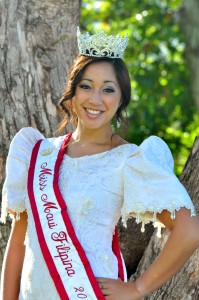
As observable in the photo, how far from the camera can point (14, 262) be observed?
3793 mm

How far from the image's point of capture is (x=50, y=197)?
142 inches

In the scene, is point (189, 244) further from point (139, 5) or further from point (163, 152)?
point (139, 5)

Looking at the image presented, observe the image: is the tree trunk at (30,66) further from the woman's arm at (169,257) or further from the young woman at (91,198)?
the woman's arm at (169,257)

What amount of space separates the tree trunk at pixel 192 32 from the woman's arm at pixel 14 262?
7021mm


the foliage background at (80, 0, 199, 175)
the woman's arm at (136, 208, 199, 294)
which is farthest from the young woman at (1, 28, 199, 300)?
the foliage background at (80, 0, 199, 175)

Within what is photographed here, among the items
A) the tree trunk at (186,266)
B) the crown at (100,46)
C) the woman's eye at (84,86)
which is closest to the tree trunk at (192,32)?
the tree trunk at (186,266)

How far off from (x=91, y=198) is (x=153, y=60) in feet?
27.4

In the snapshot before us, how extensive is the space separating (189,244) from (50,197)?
1.76 feet

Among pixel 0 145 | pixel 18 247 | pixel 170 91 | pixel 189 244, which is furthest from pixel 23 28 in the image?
pixel 170 91

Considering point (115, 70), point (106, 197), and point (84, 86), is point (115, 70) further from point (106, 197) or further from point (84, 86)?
point (106, 197)

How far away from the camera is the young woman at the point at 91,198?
3.44 metres

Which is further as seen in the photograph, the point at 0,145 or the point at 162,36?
the point at 162,36

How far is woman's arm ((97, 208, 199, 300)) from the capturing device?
3.39m

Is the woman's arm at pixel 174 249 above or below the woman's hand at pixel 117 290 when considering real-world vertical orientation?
above
